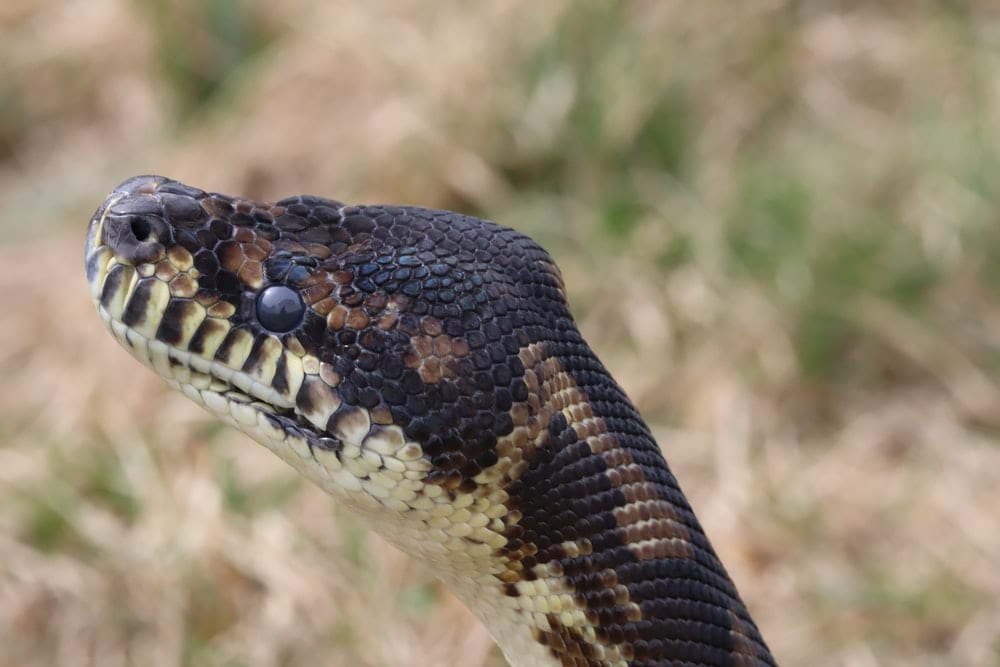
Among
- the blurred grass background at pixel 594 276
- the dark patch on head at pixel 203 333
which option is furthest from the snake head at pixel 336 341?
the blurred grass background at pixel 594 276

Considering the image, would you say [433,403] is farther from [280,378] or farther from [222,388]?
[222,388]

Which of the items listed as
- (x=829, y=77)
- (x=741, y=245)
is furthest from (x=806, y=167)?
(x=829, y=77)

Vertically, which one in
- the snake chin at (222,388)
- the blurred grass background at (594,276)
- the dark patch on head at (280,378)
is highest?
the blurred grass background at (594,276)

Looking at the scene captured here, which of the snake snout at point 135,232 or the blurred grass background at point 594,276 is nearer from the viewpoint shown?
the snake snout at point 135,232

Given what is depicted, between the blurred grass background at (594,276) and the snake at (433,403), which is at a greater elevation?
the blurred grass background at (594,276)

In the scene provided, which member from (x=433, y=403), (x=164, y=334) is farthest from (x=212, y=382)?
(x=433, y=403)

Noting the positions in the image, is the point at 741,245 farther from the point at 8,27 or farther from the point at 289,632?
the point at 8,27

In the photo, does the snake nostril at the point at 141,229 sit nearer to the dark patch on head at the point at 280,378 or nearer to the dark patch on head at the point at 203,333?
the dark patch on head at the point at 203,333
